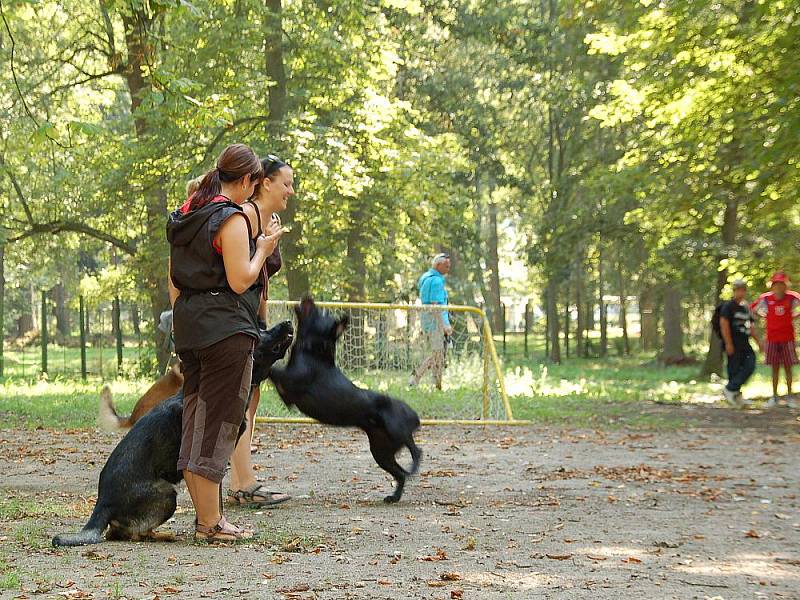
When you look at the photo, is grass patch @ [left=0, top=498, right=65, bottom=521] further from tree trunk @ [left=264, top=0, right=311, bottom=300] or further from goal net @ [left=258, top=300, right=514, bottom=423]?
tree trunk @ [left=264, top=0, right=311, bottom=300]

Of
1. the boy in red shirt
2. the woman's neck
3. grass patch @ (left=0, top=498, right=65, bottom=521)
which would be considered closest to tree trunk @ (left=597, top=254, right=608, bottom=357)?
the boy in red shirt

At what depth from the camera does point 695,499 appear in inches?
297

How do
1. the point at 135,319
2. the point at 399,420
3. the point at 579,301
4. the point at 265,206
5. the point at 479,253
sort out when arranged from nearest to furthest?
the point at 265,206, the point at 399,420, the point at 135,319, the point at 479,253, the point at 579,301

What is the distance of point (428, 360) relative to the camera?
12906 mm

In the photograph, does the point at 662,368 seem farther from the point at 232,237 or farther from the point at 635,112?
the point at 232,237

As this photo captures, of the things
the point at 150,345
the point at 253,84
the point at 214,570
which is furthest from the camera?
the point at 150,345

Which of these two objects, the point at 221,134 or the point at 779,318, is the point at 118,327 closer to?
the point at 221,134

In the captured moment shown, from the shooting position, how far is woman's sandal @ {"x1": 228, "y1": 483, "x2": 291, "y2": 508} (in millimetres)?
6664

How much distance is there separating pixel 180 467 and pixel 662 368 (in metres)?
24.0

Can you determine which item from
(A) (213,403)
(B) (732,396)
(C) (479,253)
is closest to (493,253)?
(C) (479,253)

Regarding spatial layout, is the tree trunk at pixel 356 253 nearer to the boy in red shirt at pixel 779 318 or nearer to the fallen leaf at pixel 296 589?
the boy in red shirt at pixel 779 318

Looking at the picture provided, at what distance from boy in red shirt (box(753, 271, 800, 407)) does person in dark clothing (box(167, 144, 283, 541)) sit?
37.4 ft

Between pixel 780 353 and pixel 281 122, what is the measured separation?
8210mm

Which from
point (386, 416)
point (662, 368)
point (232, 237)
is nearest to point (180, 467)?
point (232, 237)
